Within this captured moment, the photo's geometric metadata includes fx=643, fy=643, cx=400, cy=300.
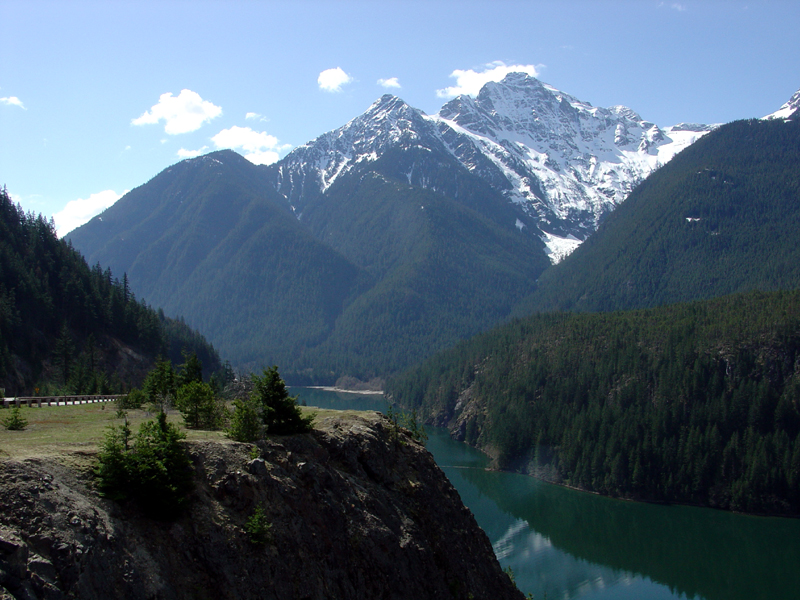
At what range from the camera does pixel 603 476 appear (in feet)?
371

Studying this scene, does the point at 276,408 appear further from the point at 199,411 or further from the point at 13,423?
the point at 13,423

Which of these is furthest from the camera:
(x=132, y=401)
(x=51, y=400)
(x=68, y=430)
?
(x=51, y=400)

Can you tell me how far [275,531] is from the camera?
24.4 meters

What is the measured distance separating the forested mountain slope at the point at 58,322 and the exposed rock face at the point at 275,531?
45293 mm

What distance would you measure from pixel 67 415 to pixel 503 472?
101 meters

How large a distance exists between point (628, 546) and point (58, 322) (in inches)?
3501

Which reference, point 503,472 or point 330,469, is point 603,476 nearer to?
point 503,472

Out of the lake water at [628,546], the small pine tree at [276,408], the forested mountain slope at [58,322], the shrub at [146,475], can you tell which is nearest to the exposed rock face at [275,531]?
the shrub at [146,475]

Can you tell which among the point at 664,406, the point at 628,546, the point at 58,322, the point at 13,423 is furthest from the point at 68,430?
the point at 664,406

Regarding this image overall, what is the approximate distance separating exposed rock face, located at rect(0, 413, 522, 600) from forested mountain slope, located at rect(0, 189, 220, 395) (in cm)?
4529

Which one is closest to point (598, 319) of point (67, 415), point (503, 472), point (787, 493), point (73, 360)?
point (503, 472)

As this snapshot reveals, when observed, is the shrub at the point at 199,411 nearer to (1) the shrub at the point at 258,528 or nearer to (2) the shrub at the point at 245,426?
(2) the shrub at the point at 245,426

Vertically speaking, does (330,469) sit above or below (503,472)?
above

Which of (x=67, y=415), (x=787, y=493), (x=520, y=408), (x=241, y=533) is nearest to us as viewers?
(x=241, y=533)
